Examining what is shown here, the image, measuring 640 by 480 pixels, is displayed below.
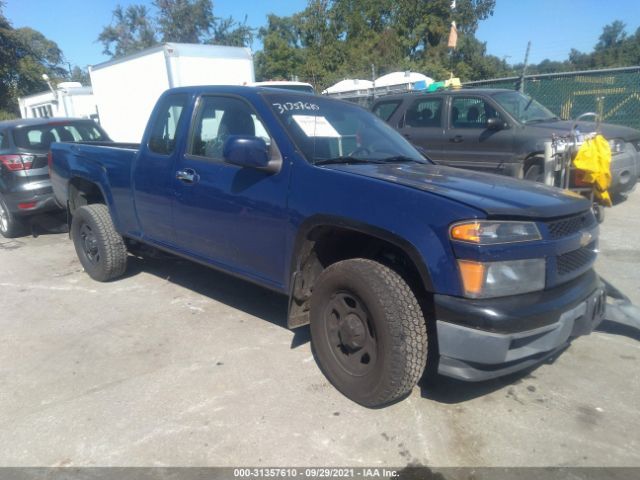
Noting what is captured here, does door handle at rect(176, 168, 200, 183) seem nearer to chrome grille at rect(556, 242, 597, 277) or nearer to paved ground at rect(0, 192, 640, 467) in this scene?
paved ground at rect(0, 192, 640, 467)

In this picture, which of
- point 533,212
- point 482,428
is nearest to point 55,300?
point 482,428

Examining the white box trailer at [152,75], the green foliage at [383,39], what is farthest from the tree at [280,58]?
the white box trailer at [152,75]

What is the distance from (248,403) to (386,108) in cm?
737

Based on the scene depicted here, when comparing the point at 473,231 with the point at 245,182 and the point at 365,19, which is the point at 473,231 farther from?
the point at 365,19

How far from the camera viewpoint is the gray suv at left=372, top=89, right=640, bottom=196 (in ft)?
24.5

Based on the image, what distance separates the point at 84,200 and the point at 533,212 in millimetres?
4788

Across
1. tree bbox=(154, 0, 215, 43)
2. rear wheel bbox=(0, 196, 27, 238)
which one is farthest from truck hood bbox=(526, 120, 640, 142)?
tree bbox=(154, 0, 215, 43)

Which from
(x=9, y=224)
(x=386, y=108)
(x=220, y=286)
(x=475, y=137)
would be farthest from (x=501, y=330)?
(x=386, y=108)

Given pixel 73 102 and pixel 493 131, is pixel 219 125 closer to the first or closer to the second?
pixel 493 131

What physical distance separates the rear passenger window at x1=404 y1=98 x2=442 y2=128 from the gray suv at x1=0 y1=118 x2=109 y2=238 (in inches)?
221

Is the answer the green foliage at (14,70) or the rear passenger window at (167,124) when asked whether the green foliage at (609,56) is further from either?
the rear passenger window at (167,124)

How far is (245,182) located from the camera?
350 centimetres

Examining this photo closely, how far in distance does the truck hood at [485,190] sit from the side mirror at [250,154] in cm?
38

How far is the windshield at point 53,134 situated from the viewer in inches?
283
